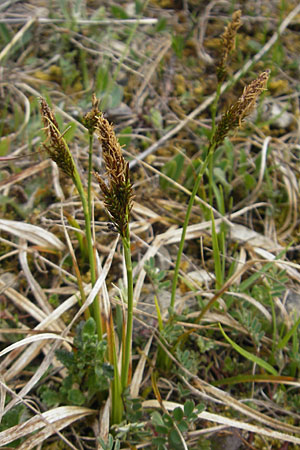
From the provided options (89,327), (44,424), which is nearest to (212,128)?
(89,327)

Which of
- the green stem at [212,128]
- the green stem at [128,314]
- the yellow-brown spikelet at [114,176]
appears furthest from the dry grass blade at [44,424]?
the green stem at [212,128]

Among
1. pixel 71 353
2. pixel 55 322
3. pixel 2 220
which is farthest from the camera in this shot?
pixel 2 220

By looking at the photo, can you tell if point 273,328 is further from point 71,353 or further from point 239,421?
point 71,353

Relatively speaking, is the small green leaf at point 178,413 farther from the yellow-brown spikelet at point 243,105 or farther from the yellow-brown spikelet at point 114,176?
the yellow-brown spikelet at point 243,105

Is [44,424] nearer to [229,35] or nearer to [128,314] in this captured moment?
[128,314]

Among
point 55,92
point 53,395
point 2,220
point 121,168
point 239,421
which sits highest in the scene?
point 121,168

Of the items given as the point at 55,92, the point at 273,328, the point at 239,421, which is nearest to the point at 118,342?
the point at 239,421
